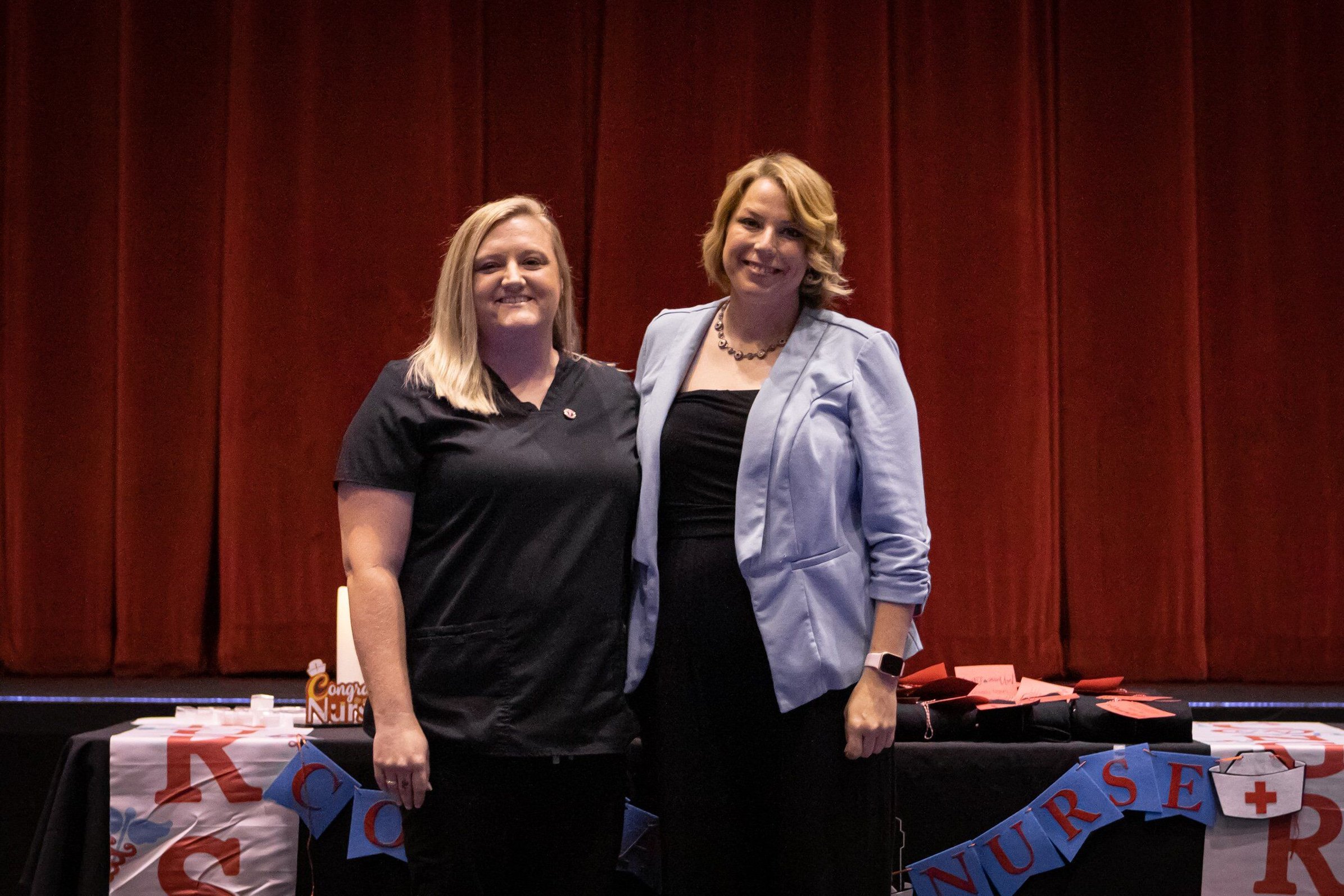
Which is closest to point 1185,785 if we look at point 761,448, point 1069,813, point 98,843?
point 1069,813

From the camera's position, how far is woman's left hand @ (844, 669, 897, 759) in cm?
152

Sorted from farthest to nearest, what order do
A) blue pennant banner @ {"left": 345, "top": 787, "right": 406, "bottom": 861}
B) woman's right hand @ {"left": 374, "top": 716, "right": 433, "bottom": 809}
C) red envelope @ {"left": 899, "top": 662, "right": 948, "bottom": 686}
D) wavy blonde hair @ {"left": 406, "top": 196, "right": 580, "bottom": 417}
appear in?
1. red envelope @ {"left": 899, "top": 662, "right": 948, "bottom": 686}
2. blue pennant banner @ {"left": 345, "top": 787, "right": 406, "bottom": 861}
3. wavy blonde hair @ {"left": 406, "top": 196, "right": 580, "bottom": 417}
4. woman's right hand @ {"left": 374, "top": 716, "right": 433, "bottom": 809}

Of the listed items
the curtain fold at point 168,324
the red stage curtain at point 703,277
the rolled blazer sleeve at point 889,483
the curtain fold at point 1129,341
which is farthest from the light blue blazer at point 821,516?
the curtain fold at point 168,324

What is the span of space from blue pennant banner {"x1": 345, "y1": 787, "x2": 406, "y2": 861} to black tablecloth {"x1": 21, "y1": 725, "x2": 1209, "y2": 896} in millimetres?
44

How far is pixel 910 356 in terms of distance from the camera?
3.80m

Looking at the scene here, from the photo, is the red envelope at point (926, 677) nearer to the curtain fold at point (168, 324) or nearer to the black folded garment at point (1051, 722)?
the black folded garment at point (1051, 722)

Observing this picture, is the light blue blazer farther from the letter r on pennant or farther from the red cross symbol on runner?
the red cross symbol on runner

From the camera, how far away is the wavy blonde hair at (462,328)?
1.61 m

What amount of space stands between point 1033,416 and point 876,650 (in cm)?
242

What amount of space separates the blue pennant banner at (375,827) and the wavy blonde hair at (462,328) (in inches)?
29.0

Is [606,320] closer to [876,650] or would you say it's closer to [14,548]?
[14,548]

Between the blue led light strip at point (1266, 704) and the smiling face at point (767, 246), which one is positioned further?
the blue led light strip at point (1266, 704)

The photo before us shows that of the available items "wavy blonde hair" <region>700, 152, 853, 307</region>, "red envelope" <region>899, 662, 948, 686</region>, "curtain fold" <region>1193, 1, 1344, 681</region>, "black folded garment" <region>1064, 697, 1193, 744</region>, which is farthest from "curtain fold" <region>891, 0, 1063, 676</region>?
"wavy blonde hair" <region>700, 152, 853, 307</region>

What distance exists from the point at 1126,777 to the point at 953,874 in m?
0.34
